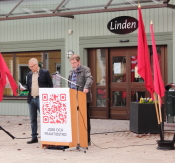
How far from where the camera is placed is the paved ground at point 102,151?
743 cm

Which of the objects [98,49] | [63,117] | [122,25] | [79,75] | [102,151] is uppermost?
[122,25]

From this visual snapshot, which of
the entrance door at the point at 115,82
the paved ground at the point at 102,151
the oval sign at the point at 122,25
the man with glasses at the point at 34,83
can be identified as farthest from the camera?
the entrance door at the point at 115,82

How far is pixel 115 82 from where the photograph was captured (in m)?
14.2

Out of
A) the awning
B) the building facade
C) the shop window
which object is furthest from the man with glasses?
the shop window

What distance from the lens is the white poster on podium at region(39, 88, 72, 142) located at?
818 centimetres

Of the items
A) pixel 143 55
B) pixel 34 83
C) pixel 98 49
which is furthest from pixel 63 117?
pixel 98 49

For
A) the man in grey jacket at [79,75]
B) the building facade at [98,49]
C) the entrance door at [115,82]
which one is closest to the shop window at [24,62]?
the building facade at [98,49]

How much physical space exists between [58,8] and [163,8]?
3198 mm

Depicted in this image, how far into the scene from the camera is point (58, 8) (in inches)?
538

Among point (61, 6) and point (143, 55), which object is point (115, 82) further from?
point (143, 55)

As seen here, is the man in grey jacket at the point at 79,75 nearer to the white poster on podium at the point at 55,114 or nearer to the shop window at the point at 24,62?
the white poster on podium at the point at 55,114

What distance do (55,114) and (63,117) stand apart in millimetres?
188

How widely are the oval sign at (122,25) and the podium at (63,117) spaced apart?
18.8 feet

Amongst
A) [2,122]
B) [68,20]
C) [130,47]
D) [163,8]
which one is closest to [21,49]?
[68,20]
